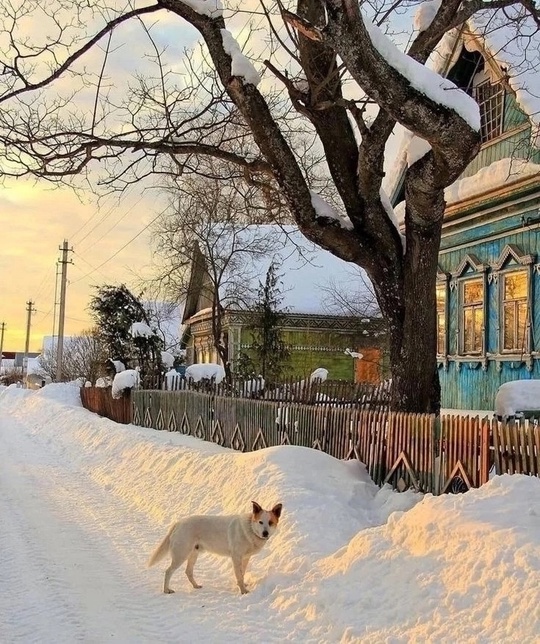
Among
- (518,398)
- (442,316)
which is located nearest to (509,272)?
(442,316)

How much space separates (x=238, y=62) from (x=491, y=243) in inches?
314

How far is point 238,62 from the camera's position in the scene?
10297 millimetres

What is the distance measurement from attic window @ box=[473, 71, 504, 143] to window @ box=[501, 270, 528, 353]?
3.20 metres

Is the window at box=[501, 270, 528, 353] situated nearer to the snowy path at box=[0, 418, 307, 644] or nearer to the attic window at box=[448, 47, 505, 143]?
the attic window at box=[448, 47, 505, 143]

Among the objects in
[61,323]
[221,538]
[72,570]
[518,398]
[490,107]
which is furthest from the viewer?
[61,323]

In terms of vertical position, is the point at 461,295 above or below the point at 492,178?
below

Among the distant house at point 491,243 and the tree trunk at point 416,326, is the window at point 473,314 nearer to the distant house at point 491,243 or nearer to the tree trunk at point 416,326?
the distant house at point 491,243

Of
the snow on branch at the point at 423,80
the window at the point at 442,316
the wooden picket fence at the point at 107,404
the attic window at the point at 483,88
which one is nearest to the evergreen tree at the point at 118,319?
the wooden picket fence at the point at 107,404

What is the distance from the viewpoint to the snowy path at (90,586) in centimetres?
557

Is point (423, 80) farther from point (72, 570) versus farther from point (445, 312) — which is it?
point (445, 312)

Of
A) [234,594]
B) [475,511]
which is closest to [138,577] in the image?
[234,594]

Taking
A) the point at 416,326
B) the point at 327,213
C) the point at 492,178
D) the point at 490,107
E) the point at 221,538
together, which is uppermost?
the point at 490,107

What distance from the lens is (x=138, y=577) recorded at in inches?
279

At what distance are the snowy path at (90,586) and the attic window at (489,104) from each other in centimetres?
1105
